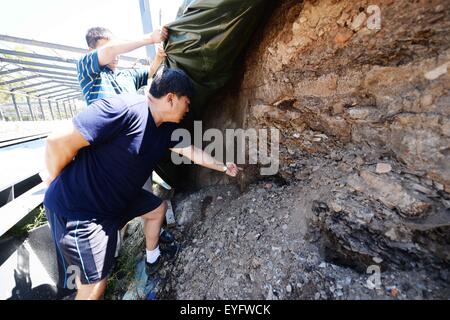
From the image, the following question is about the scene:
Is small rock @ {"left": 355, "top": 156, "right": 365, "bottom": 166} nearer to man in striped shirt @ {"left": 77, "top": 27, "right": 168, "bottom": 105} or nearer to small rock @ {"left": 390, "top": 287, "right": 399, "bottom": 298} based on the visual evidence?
small rock @ {"left": 390, "top": 287, "right": 399, "bottom": 298}

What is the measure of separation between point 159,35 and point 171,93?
755 mm

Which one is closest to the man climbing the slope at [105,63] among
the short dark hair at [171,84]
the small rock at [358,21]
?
the short dark hair at [171,84]

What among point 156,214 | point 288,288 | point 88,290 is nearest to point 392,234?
point 288,288

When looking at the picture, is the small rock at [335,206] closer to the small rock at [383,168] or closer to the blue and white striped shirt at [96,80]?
the small rock at [383,168]

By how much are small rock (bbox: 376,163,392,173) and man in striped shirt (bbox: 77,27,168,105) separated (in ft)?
6.01

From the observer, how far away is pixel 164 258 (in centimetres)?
195

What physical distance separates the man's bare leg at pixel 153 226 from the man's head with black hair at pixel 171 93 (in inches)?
34.3

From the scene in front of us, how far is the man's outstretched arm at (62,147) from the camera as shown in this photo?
123 centimetres

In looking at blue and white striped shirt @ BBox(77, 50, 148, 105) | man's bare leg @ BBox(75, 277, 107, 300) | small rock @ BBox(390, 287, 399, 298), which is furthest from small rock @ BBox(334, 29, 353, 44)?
man's bare leg @ BBox(75, 277, 107, 300)

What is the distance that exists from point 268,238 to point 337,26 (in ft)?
4.66

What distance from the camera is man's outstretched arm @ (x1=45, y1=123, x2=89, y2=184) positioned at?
1.23m

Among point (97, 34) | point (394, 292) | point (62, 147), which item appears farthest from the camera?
point (97, 34)

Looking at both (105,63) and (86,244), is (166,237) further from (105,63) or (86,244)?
(105,63)

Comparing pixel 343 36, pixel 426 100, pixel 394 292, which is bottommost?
pixel 394 292
